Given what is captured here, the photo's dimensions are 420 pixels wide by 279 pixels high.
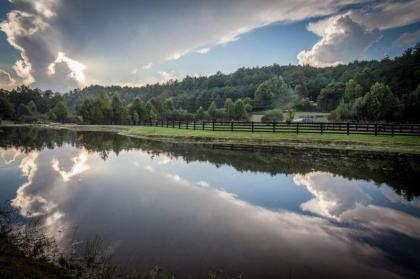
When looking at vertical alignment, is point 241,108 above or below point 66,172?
above

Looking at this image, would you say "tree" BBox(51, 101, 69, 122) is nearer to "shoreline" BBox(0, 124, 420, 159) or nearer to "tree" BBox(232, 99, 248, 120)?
"tree" BBox(232, 99, 248, 120)

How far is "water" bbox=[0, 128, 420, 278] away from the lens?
19.3 feet

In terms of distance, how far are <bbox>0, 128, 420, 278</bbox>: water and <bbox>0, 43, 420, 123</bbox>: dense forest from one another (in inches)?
2503

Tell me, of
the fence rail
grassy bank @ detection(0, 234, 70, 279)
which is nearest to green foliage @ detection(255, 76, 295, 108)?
the fence rail

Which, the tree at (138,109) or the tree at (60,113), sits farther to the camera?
the tree at (60,113)

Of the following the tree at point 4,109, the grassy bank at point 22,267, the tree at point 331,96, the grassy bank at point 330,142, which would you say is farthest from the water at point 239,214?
the tree at point 331,96

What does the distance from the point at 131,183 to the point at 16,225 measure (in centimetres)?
544

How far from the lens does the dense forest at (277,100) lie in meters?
71.7

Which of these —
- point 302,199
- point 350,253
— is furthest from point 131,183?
point 350,253

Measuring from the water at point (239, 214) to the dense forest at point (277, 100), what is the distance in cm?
6358

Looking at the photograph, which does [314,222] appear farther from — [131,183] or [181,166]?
[181,166]

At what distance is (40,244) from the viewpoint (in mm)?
6133

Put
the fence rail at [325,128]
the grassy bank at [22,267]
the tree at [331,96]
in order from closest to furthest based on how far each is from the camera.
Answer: the grassy bank at [22,267] < the fence rail at [325,128] < the tree at [331,96]

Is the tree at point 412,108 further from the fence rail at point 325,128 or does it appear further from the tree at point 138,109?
the tree at point 138,109
